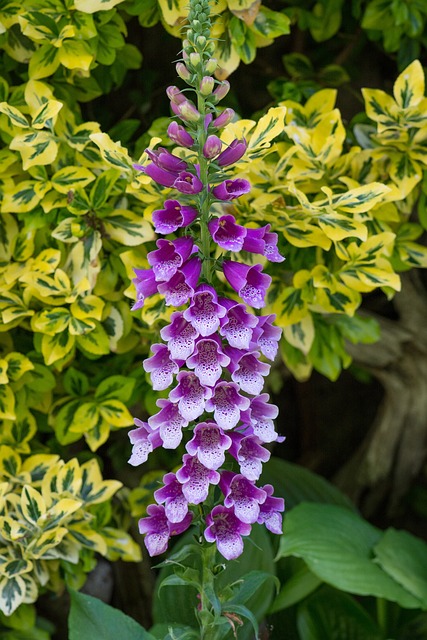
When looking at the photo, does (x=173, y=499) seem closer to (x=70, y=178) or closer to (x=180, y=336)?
(x=180, y=336)

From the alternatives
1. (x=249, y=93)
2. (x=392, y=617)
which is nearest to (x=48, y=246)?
(x=249, y=93)

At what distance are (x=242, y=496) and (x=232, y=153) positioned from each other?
0.53 meters

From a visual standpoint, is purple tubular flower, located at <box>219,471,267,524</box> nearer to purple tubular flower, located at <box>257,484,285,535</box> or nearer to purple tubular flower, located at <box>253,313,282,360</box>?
purple tubular flower, located at <box>257,484,285,535</box>

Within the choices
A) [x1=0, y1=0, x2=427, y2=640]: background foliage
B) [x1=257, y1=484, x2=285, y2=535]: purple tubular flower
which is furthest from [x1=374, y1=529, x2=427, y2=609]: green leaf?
[x1=257, y1=484, x2=285, y2=535]: purple tubular flower

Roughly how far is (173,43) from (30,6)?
606mm

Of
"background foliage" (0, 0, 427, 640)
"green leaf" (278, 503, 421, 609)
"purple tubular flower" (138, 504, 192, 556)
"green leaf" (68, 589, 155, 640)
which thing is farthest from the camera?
"green leaf" (278, 503, 421, 609)

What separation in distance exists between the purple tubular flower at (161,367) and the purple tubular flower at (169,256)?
12 centimetres

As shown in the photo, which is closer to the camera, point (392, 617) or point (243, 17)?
point (243, 17)

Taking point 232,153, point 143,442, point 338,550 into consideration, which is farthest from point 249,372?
point 338,550

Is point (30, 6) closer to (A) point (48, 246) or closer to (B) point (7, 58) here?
(B) point (7, 58)

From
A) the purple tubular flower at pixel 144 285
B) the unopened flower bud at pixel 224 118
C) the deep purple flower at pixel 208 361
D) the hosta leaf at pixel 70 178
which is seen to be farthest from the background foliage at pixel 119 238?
the deep purple flower at pixel 208 361

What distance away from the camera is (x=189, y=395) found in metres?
1.25

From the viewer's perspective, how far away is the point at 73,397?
1.94m

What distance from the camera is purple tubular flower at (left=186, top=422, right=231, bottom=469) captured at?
1.24 metres
